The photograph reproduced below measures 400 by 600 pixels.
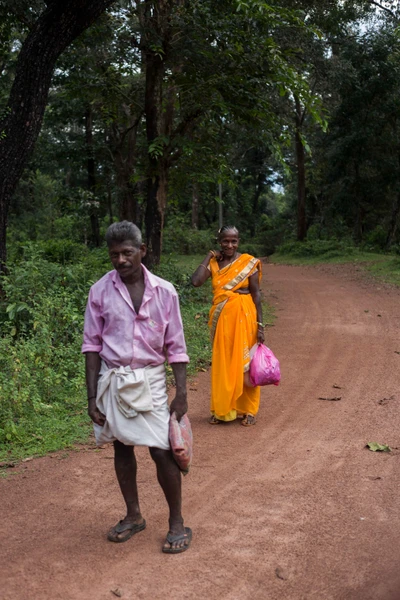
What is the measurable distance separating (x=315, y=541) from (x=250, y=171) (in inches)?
1652

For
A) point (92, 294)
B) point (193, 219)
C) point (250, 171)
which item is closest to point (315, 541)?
point (92, 294)

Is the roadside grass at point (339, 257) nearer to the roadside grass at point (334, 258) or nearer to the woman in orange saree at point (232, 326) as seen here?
the roadside grass at point (334, 258)

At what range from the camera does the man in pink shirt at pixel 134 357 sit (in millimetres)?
3646

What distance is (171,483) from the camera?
3781mm

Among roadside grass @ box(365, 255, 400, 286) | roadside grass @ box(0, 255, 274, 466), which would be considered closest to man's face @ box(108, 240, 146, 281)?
roadside grass @ box(0, 255, 274, 466)

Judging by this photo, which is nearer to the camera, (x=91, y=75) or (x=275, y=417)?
(x=275, y=417)

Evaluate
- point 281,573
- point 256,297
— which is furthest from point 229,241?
point 281,573

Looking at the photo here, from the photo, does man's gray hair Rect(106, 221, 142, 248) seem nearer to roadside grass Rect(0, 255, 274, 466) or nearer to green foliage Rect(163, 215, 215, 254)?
roadside grass Rect(0, 255, 274, 466)

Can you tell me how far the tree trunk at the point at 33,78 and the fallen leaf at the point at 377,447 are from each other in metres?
5.62

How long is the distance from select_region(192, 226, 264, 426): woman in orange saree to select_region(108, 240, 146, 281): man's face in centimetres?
268

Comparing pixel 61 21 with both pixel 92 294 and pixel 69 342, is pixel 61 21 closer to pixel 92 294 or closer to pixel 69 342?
pixel 69 342

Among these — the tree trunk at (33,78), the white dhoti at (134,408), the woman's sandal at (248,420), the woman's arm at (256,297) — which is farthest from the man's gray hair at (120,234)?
the tree trunk at (33,78)

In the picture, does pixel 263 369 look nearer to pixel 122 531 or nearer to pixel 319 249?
pixel 122 531

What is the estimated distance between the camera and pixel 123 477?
3.94 meters
